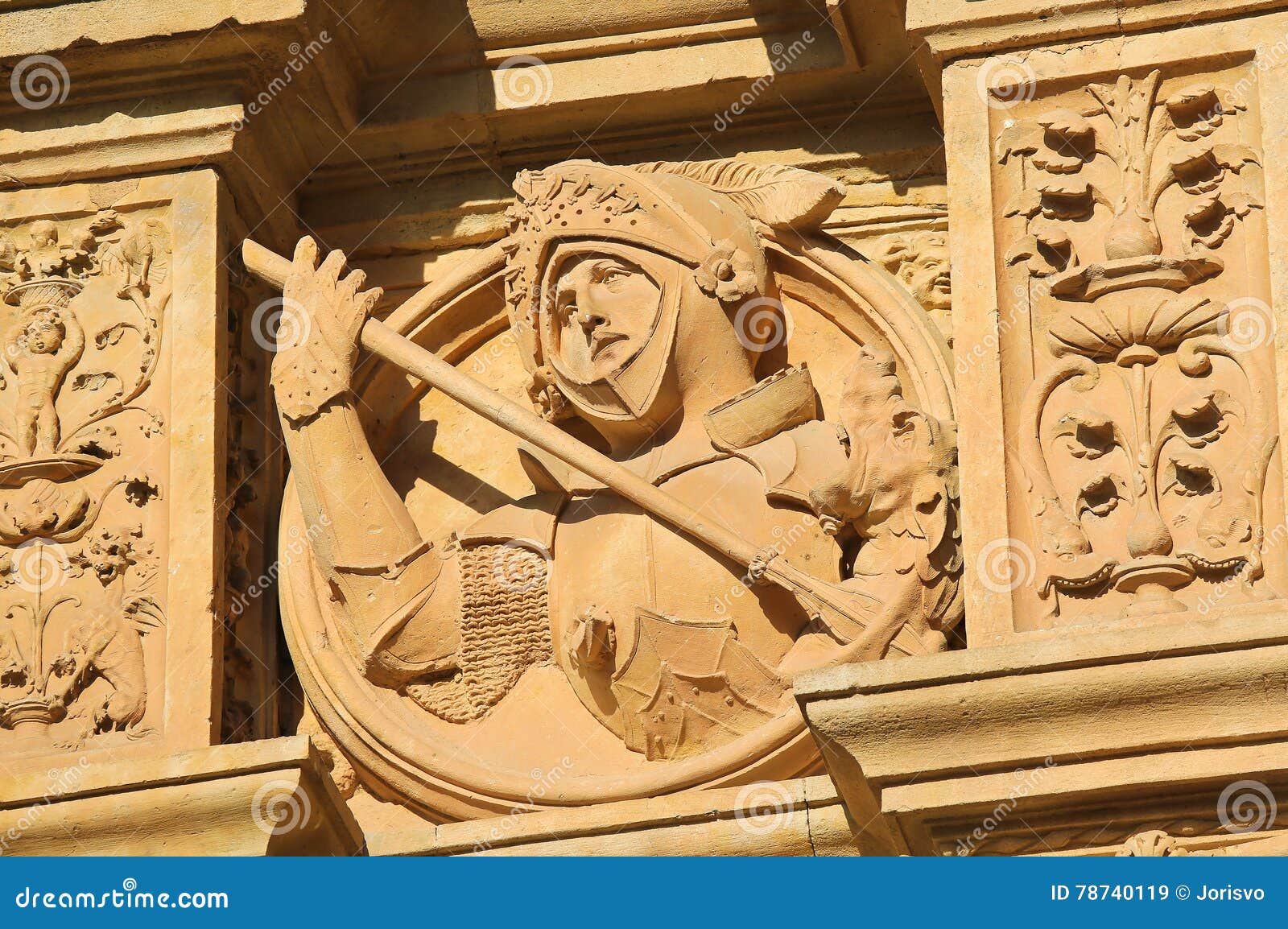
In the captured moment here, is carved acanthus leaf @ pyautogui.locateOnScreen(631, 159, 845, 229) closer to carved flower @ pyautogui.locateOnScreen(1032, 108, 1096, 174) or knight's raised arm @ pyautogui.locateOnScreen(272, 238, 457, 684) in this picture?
carved flower @ pyautogui.locateOnScreen(1032, 108, 1096, 174)

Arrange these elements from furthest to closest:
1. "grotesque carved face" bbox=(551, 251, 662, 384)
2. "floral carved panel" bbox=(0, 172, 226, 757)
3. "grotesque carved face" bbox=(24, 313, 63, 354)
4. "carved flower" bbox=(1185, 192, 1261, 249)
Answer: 1. "grotesque carved face" bbox=(24, 313, 63, 354)
2. "grotesque carved face" bbox=(551, 251, 662, 384)
3. "floral carved panel" bbox=(0, 172, 226, 757)
4. "carved flower" bbox=(1185, 192, 1261, 249)

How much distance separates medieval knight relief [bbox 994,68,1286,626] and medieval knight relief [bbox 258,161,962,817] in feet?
1.04

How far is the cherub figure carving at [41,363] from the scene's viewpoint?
6562mm

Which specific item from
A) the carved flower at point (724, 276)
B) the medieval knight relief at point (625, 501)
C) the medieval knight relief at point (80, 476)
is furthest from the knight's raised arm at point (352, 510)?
the carved flower at point (724, 276)

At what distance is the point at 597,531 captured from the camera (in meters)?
6.29

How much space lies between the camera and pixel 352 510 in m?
6.38

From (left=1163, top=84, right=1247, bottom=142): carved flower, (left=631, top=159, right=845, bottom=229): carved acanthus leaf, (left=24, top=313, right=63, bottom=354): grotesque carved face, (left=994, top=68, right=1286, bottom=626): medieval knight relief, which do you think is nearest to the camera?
(left=994, top=68, right=1286, bottom=626): medieval knight relief

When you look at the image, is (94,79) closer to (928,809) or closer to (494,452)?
(494,452)

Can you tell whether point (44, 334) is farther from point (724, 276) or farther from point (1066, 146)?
point (1066, 146)

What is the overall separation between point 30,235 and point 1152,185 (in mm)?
2625

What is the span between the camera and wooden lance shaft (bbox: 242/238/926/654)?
596 cm

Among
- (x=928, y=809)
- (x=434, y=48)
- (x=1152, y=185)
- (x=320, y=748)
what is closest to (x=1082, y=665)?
(x=928, y=809)

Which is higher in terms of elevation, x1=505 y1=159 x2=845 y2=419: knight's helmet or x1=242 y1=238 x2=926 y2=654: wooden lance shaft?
x1=505 y1=159 x2=845 y2=419: knight's helmet

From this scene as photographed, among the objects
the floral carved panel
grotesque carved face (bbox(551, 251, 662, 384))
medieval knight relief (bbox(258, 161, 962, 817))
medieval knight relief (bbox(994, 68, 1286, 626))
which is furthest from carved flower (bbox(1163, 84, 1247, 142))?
the floral carved panel
